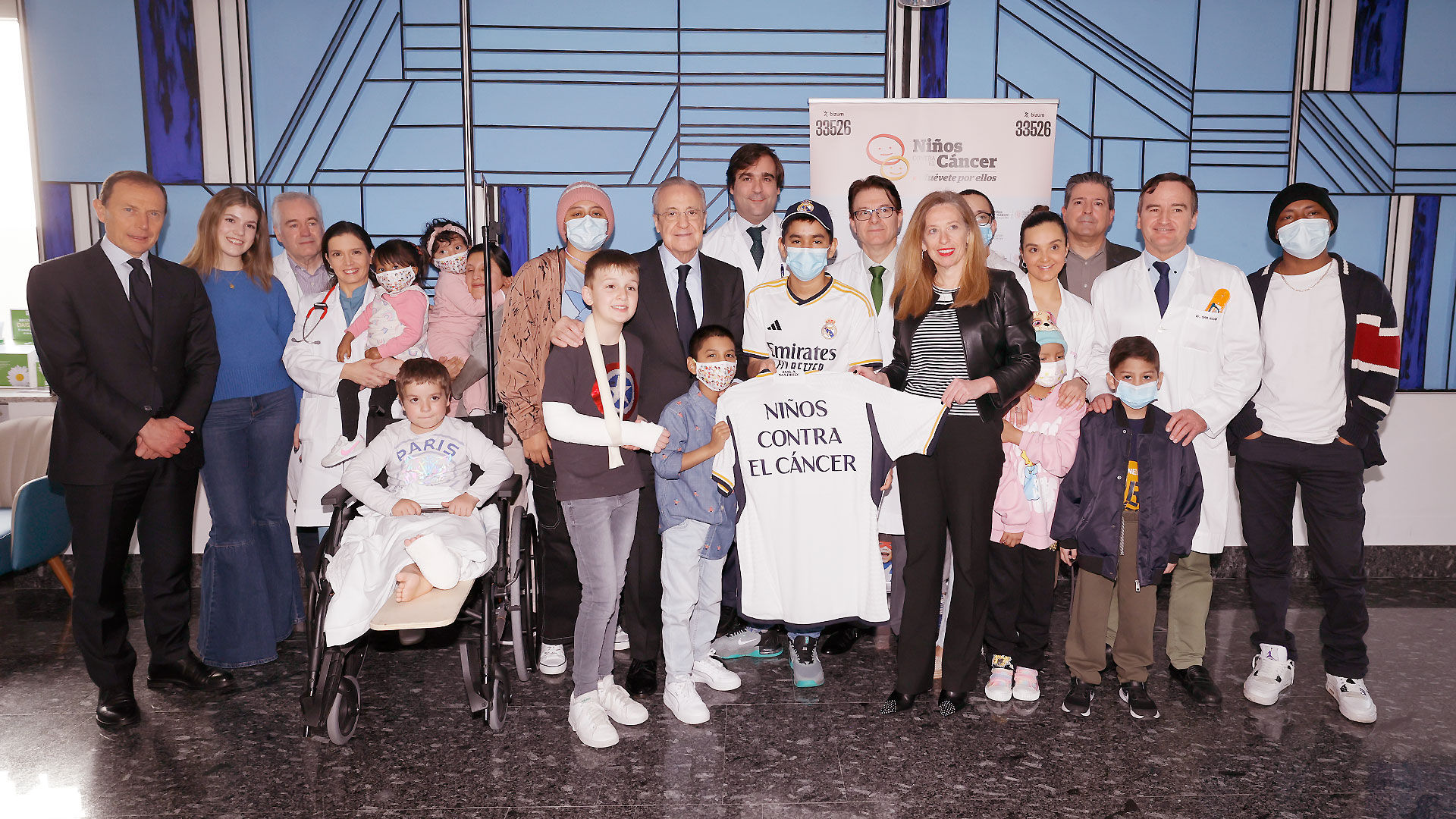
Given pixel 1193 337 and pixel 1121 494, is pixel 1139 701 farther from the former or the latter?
pixel 1193 337

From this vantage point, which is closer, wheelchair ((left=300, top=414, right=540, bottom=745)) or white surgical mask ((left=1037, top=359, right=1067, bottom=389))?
wheelchair ((left=300, top=414, right=540, bottom=745))

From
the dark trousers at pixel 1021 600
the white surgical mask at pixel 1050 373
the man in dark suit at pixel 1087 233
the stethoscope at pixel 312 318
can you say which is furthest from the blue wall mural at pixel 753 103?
the dark trousers at pixel 1021 600

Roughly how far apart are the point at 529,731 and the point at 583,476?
0.97 metres

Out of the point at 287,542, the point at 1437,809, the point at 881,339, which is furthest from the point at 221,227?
the point at 1437,809

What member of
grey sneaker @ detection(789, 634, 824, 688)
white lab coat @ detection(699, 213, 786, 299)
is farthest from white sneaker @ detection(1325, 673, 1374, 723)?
white lab coat @ detection(699, 213, 786, 299)

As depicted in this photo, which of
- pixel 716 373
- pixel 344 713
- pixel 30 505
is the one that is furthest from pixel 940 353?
pixel 30 505

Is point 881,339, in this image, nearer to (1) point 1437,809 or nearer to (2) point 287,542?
(1) point 1437,809

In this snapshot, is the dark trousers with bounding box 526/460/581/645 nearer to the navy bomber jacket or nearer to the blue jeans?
the blue jeans

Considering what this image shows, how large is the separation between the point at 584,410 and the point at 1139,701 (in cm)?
229

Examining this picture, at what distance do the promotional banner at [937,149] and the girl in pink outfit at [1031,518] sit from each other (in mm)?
1863

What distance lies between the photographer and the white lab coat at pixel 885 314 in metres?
3.55

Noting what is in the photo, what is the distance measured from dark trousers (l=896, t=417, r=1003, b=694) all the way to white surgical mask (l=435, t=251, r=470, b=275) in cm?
225

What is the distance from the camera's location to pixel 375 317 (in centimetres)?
368

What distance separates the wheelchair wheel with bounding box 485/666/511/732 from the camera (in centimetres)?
307
